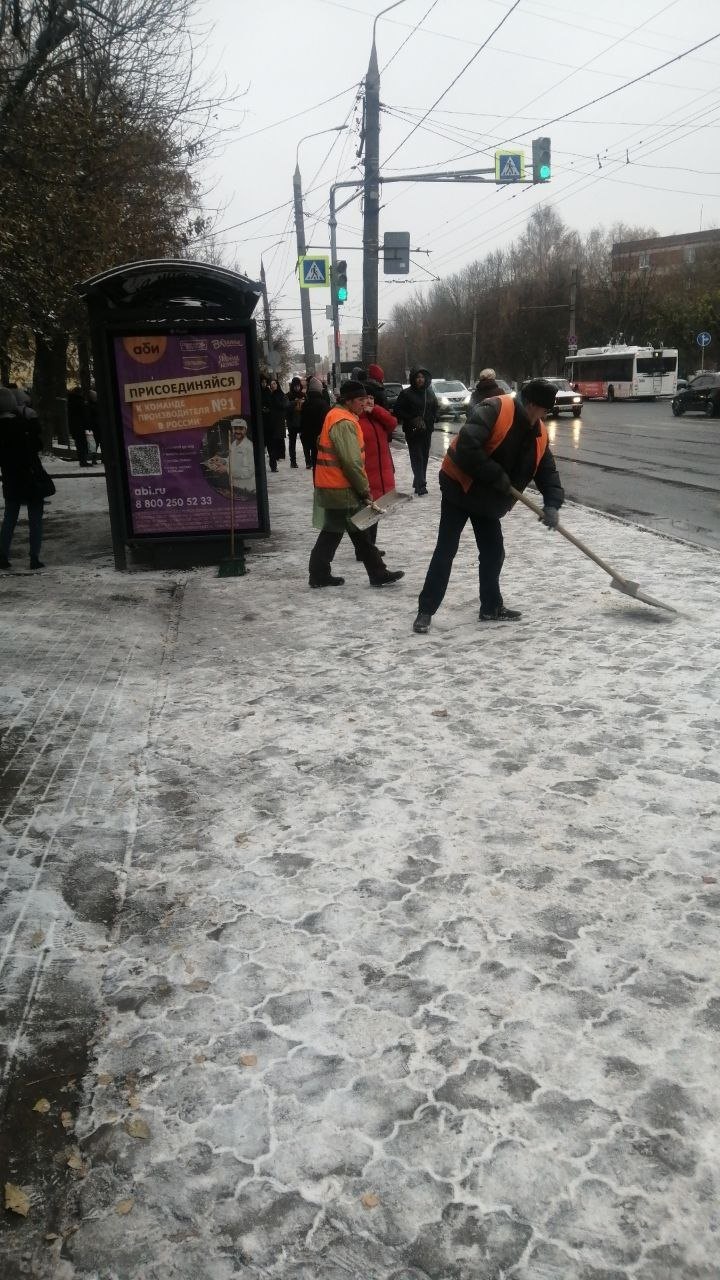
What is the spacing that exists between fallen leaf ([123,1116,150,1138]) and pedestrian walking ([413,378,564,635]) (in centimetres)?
427

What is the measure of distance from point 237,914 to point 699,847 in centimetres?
162

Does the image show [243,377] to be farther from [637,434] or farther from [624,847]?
[637,434]

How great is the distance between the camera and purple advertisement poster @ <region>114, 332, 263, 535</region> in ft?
28.0

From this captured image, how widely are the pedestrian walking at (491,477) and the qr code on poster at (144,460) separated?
3.42m

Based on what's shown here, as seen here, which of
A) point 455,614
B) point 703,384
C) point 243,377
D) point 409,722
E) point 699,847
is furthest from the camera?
point 703,384

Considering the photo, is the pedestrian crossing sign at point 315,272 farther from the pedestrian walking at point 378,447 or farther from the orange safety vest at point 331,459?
the orange safety vest at point 331,459

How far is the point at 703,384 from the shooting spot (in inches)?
1254

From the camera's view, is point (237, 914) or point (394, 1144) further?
point (237, 914)

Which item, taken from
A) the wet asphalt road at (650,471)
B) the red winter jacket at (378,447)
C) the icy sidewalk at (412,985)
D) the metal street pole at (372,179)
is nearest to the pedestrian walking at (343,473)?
the red winter jacket at (378,447)

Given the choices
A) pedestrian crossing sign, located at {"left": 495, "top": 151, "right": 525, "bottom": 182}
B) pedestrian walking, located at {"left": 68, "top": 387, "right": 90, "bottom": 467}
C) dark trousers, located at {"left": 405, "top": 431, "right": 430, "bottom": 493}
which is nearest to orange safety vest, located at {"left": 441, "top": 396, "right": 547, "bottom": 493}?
dark trousers, located at {"left": 405, "top": 431, "right": 430, "bottom": 493}

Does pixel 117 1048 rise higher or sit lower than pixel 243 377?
lower

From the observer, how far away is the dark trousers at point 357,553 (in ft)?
25.8

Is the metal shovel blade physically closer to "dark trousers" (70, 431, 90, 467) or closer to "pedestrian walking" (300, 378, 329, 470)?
"pedestrian walking" (300, 378, 329, 470)

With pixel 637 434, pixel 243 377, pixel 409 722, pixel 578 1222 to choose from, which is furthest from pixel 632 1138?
pixel 637 434
